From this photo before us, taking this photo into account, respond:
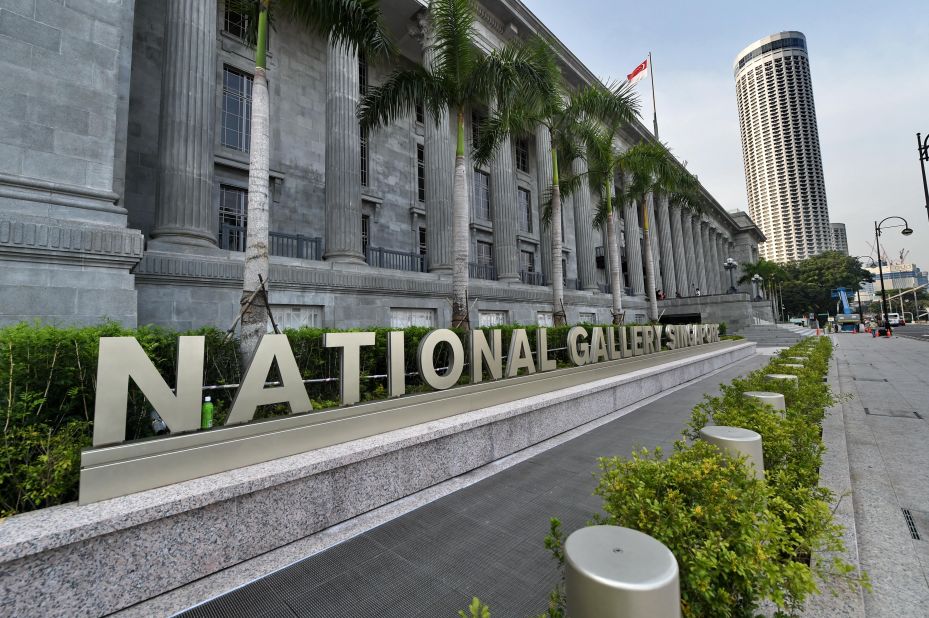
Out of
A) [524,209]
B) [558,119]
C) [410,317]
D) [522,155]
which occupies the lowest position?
[410,317]

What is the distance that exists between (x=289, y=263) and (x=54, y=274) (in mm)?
6052

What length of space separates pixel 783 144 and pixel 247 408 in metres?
200

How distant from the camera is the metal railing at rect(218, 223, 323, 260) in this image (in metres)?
15.3

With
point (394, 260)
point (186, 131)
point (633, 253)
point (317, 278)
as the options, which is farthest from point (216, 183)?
point (633, 253)

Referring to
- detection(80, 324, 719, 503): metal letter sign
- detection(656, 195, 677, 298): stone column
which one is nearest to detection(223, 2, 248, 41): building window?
detection(80, 324, 719, 503): metal letter sign

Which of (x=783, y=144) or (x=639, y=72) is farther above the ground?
(x=783, y=144)

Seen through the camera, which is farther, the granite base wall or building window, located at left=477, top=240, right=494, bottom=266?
building window, located at left=477, top=240, right=494, bottom=266

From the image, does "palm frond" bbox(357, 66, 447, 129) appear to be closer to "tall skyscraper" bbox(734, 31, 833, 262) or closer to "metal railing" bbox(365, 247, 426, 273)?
"metal railing" bbox(365, 247, 426, 273)

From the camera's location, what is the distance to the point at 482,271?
23.4m

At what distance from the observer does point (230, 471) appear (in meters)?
3.85

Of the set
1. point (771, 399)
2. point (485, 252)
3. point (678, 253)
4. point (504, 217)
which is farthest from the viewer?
point (678, 253)

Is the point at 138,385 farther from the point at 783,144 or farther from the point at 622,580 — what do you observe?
the point at 783,144

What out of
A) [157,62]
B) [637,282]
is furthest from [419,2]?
[637,282]

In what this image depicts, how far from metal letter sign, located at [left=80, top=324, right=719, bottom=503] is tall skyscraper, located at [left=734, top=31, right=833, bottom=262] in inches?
7548
